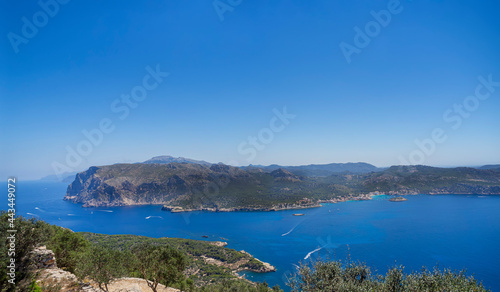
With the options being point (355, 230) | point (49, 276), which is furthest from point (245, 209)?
point (49, 276)

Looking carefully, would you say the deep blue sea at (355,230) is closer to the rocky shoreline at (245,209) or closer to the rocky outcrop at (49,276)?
the rocky shoreline at (245,209)

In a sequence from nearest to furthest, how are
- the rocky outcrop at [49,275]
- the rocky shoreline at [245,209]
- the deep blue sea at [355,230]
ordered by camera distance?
the rocky outcrop at [49,275] < the deep blue sea at [355,230] < the rocky shoreline at [245,209]

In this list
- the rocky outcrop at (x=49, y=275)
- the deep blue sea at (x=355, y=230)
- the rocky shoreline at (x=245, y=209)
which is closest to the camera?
the rocky outcrop at (x=49, y=275)

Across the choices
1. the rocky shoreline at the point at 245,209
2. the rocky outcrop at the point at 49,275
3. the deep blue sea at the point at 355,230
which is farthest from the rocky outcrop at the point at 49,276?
the rocky shoreline at the point at 245,209

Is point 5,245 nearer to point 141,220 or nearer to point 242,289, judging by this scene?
point 242,289

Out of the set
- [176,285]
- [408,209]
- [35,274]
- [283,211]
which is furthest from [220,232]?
[408,209]

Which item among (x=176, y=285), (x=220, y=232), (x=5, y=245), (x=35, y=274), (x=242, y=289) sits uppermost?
(x=5, y=245)

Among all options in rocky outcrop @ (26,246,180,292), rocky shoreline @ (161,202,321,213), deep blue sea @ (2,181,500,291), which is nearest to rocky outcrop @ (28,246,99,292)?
rocky outcrop @ (26,246,180,292)

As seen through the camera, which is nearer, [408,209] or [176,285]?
[176,285]

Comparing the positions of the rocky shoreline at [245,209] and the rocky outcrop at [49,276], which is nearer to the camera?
the rocky outcrop at [49,276]
